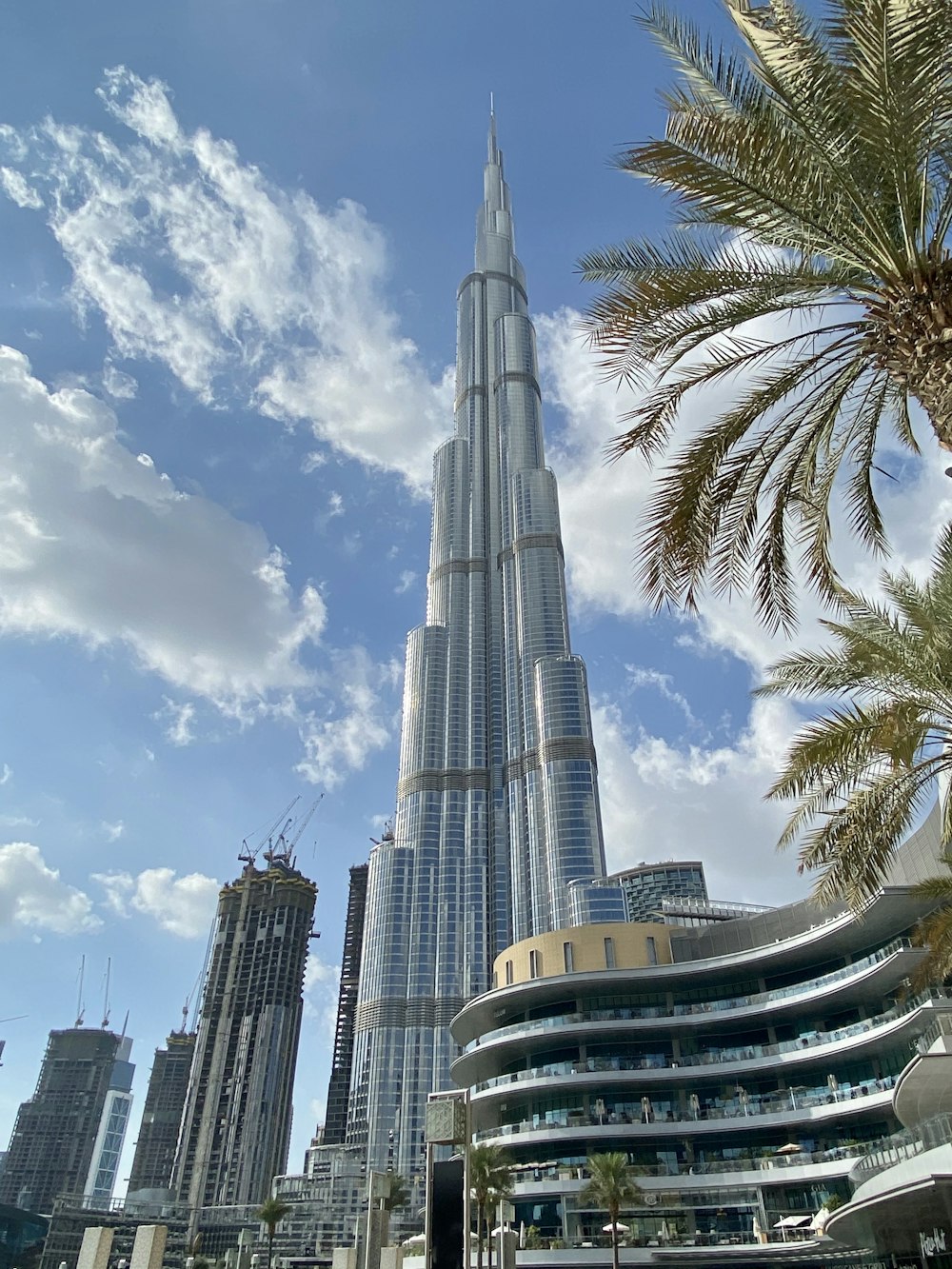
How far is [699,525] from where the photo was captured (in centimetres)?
1473

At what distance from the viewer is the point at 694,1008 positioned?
61.4m

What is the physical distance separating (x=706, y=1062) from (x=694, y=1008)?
167 inches

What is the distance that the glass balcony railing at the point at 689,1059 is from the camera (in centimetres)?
5144

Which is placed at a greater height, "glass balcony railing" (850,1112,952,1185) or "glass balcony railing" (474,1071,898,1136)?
"glass balcony railing" (474,1071,898,1136)

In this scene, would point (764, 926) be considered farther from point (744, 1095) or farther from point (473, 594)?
point (473, 594)

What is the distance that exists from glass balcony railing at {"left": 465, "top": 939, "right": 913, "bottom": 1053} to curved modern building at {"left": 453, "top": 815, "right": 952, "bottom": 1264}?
16 centimetres

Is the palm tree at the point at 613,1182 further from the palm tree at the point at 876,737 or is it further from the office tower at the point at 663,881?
the office tower at the point at 663,881

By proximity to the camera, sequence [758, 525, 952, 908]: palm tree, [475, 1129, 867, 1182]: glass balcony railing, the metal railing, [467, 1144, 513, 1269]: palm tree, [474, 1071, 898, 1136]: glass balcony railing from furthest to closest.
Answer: [474, 1071, 898, 1136]: glass balcony railing → [475, 1129, 867, 1182]: glass balcony railing → [467, 1144, 513, 1269]: palm tree → the metal railing → [758, 525, 952, 908]: palm tree

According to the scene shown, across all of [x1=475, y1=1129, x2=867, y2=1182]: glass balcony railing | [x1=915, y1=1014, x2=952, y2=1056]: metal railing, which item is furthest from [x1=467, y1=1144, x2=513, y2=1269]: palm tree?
[x1=915, y1=1014, x2=952, y2=1056]: metal railing

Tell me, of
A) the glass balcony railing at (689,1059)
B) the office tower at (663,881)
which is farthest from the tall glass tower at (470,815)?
the glass balcony railing at (689,1059)

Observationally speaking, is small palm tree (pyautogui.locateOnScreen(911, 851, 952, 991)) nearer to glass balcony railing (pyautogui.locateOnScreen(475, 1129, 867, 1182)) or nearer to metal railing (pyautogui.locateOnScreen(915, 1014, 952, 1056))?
metal railing (pyautogui.locateOnScreen(915, 1014, 952, 1056))

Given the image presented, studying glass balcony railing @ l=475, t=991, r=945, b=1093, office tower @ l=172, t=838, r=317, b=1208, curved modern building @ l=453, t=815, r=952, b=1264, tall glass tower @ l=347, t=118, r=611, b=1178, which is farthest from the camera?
office tower @ l=172, t=838, r=317, b=1208

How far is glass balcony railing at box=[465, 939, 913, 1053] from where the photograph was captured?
2126 inches

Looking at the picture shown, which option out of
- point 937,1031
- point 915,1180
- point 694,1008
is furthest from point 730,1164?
point 915,1180
